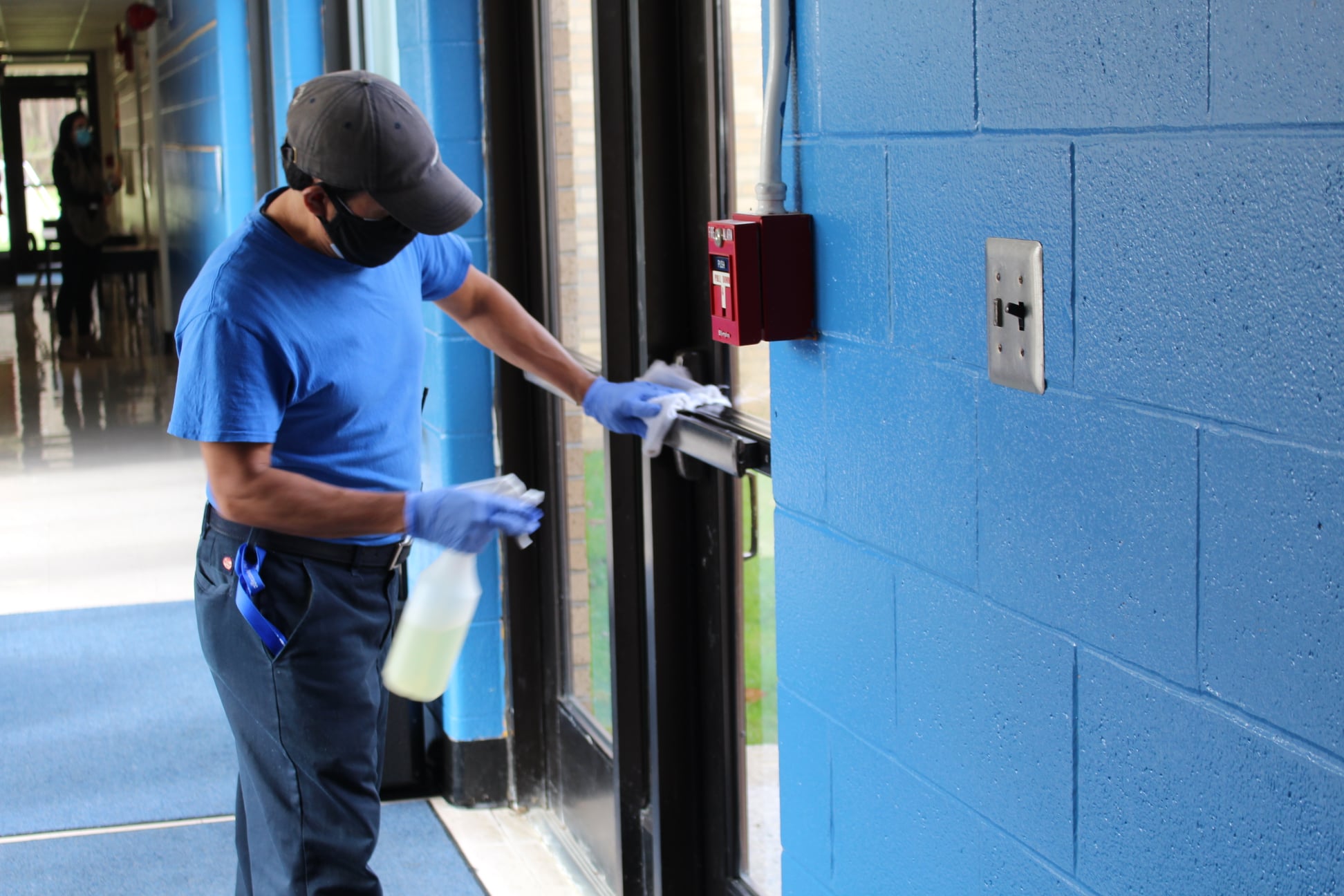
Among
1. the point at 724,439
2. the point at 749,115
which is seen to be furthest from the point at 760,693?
the point at 749,115

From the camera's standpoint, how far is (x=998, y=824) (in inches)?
50.6

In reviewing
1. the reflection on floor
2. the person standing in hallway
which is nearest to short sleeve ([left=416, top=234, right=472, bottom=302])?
the reflection on floor

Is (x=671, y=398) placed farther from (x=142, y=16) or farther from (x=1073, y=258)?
(x=142, y=16)

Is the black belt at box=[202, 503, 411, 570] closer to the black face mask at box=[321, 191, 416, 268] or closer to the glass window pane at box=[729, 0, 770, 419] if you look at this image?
the black face mask at box=[321, 191, 416, 268]

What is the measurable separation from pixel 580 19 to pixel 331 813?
1.52 m

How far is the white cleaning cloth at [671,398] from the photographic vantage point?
2238mm

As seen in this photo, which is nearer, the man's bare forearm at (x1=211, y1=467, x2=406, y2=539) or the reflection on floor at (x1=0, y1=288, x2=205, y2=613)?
the man's bare forearm at (x1=211, y1=467, x2=406, y2=539)

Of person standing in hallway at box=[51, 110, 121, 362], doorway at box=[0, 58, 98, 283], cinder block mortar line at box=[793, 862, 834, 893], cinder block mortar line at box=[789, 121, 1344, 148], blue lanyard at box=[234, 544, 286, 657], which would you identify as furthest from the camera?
doorway at box=[0, 58, 98, 283]

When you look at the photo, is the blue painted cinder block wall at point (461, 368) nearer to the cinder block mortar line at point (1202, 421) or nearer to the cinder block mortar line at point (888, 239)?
the cinder block mortar line at point (888, 239)

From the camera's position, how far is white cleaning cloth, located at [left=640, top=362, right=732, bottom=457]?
224cm

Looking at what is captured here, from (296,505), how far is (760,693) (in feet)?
2.62

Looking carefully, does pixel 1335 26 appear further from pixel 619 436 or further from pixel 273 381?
pixel 619 436

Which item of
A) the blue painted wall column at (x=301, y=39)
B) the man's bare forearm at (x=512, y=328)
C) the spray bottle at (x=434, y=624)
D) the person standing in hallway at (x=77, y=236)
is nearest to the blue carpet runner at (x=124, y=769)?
the spray bottle at (x=434, y=624)

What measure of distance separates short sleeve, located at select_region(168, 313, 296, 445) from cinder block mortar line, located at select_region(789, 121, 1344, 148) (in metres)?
0.83
